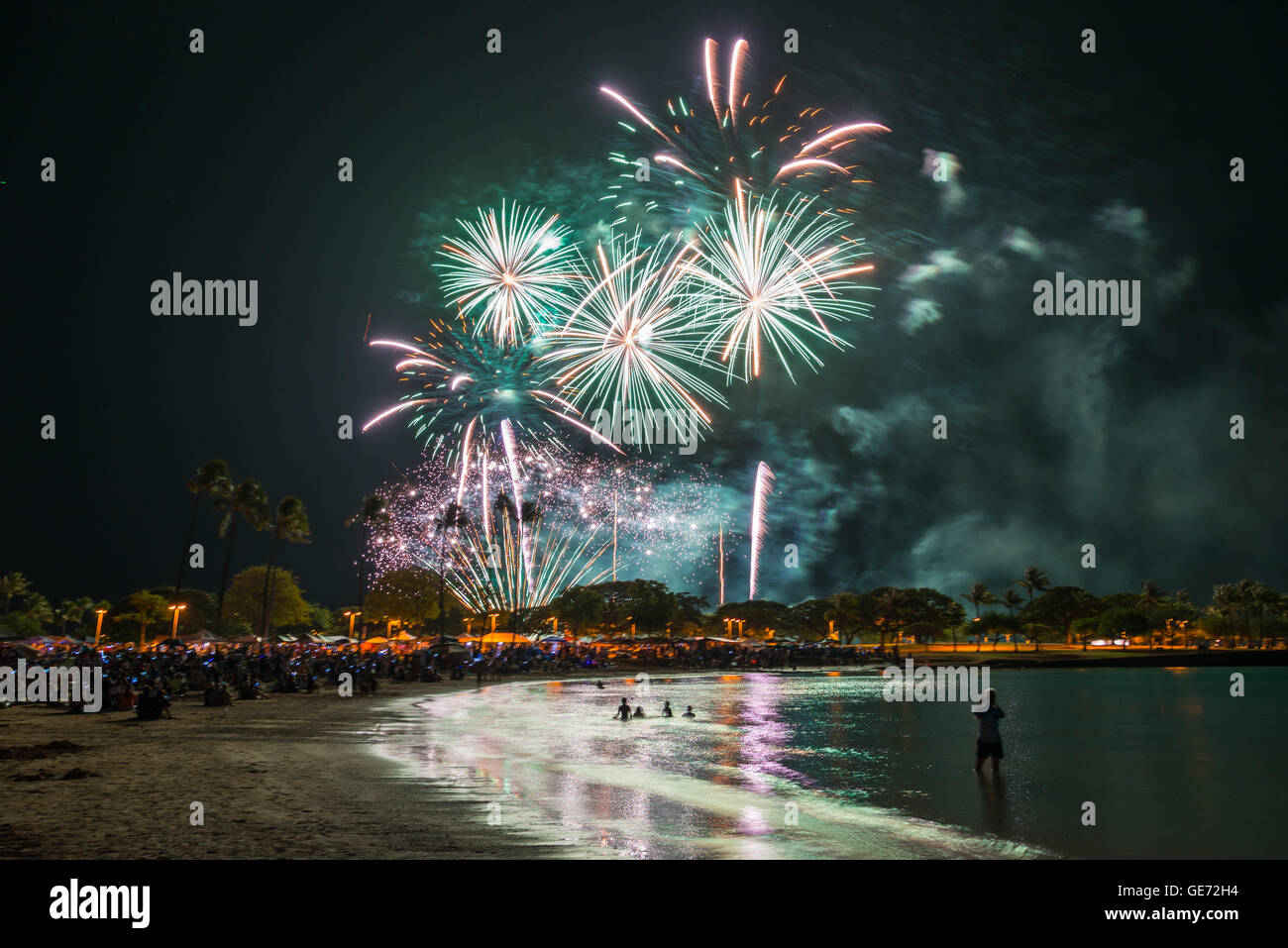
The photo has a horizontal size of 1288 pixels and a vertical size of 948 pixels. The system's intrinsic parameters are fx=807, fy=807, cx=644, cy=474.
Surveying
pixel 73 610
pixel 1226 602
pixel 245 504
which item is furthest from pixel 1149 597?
pixel 73 610

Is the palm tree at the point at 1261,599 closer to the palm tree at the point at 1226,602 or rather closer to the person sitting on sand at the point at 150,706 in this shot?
the palm tree at the point at 1226,602

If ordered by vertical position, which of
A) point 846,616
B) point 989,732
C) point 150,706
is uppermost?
point 989,732

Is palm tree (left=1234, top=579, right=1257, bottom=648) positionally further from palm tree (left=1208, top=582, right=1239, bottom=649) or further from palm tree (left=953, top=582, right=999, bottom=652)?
palm tree (left=953, top=582, right=999, bottom=652)

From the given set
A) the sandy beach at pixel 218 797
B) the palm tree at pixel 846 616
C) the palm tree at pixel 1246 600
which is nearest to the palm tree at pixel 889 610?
the palm tree at pixel 846 616

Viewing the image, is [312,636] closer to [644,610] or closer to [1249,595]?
[644,610]

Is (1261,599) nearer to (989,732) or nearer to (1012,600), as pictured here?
(1012,600)

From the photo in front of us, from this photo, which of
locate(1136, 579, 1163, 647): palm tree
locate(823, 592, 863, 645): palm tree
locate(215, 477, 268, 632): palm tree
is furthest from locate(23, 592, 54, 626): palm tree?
locate(1136, 579, 1163, 647): palm tree

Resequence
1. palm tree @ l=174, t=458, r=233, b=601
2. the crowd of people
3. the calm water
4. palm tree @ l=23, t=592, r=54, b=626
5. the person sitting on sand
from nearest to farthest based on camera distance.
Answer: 1. the calm water
2. the person sitting on sand
3. the crowd of people
4. palm tree @ l=174, t=458, r=233, b=601
5. palm tree @ l=23, t=592, r=54, b=626

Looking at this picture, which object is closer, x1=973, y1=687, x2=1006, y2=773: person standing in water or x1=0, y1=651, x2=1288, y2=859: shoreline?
x1=0, y1=651, x2=1288, y2=859: shoreline

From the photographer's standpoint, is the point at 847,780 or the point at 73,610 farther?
the point at 73,610
